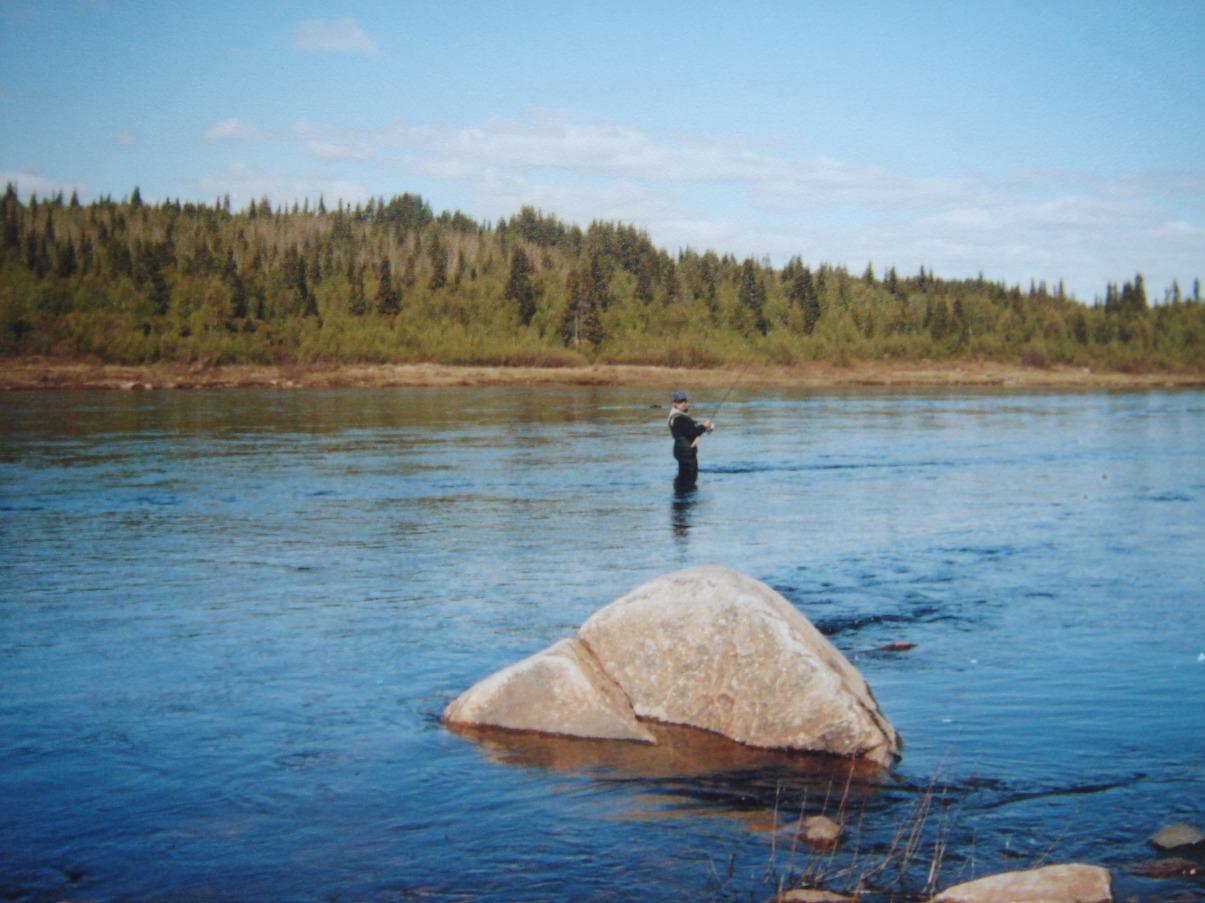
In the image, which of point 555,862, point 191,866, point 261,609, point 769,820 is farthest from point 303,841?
point 261,609

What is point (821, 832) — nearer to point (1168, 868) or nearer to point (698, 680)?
point (1168, 868)

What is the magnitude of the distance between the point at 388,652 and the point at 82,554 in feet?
28.9

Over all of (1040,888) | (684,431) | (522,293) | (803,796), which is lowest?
(803,796)

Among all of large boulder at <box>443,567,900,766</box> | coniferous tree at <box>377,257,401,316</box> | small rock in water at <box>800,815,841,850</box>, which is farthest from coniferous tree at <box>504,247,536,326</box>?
small rock in water at <box>800,815,841,850</box>

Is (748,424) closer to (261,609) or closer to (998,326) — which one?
(261,609)

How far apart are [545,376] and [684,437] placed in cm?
11032

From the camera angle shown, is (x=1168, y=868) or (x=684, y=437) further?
(x=684, y=437)

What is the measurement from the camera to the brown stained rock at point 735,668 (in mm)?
8906

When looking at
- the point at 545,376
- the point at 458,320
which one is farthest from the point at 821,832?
the point at 458,320

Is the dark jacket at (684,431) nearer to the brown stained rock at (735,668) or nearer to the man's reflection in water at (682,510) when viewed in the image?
the man's reflection in water at (682,510)

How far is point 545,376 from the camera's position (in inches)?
5325

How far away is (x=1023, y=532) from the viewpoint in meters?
21.1

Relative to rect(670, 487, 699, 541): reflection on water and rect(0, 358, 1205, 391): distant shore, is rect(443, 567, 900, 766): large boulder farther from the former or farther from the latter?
rect(0, 358, 1205, 391): distant shore

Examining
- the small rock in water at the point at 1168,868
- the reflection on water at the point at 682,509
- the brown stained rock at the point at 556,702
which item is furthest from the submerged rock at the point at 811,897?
the reflection on water at the point at 682,509
